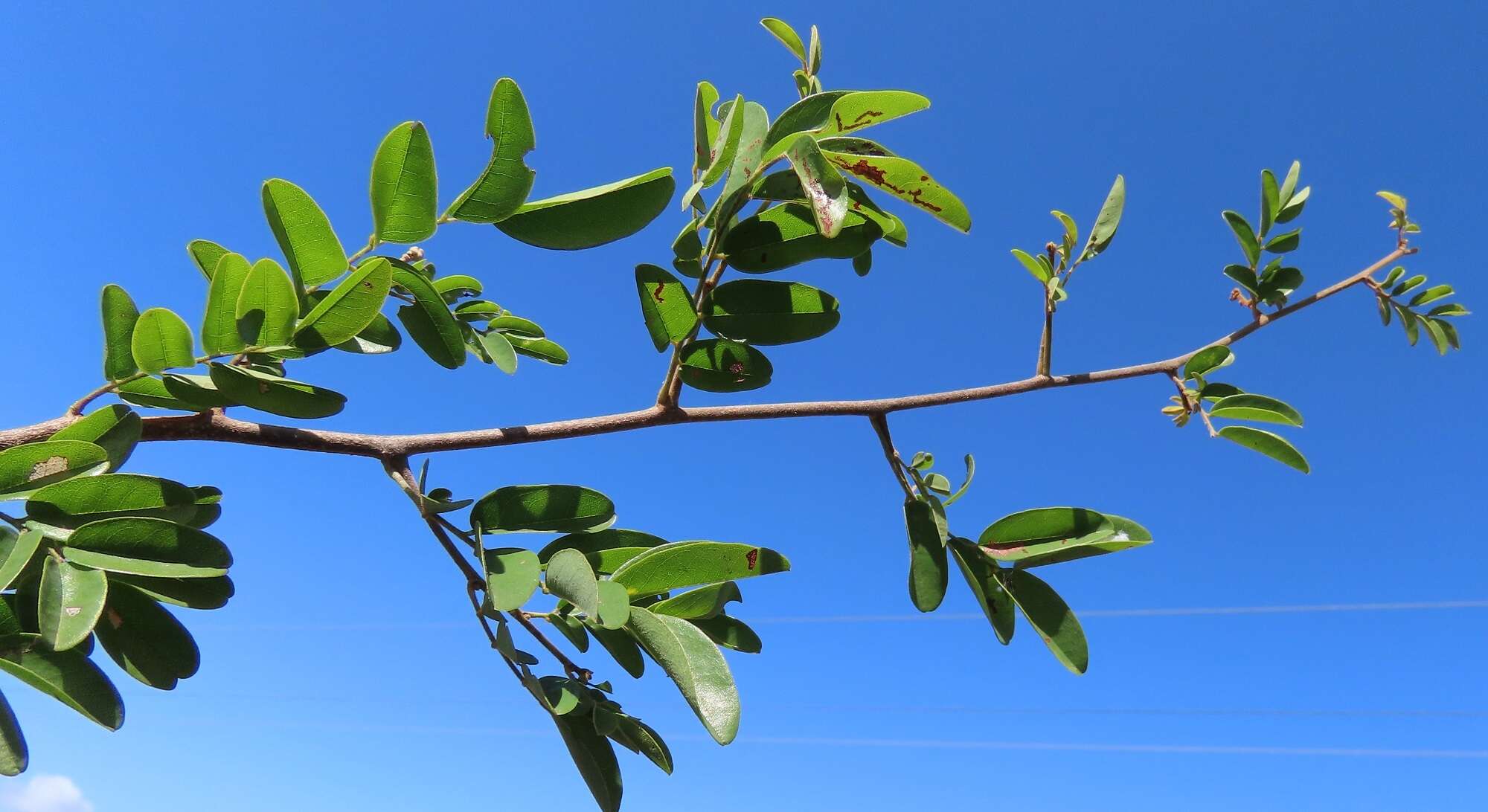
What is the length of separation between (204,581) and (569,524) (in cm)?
35

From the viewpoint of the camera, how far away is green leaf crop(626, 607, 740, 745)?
0.73 m

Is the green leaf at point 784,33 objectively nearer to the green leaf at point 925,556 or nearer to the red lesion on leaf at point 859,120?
the red lesion on leaf at point 859,120

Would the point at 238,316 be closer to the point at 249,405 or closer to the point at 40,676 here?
the point at 249,405

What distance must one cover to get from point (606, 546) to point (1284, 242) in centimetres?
114

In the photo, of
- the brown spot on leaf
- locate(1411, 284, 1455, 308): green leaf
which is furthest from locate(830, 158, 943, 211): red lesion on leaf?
locate(1411, 284, 1455, 308): green leaf

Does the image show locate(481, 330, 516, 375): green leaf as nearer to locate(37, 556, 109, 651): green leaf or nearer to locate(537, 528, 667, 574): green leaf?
locate(537, 528, 667, 574): green leaf

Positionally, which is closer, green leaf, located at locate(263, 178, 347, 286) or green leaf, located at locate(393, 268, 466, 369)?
green leaf, located at locate(263, 178, 347, 286)

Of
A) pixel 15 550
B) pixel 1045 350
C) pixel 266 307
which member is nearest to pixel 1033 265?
pixel 1045 350

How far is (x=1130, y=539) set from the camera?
94 centimetres

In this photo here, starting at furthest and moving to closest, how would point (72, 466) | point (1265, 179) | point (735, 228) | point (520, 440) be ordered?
point (1265, 179) → point (735, 228) → point (520, 440) → point (72, 466)

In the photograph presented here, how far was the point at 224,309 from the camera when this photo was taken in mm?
846

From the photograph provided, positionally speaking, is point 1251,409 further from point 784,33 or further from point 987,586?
point 784,33

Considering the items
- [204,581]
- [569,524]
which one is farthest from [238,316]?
[569,524]

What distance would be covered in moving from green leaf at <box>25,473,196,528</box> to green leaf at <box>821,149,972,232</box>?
0.71 metres
